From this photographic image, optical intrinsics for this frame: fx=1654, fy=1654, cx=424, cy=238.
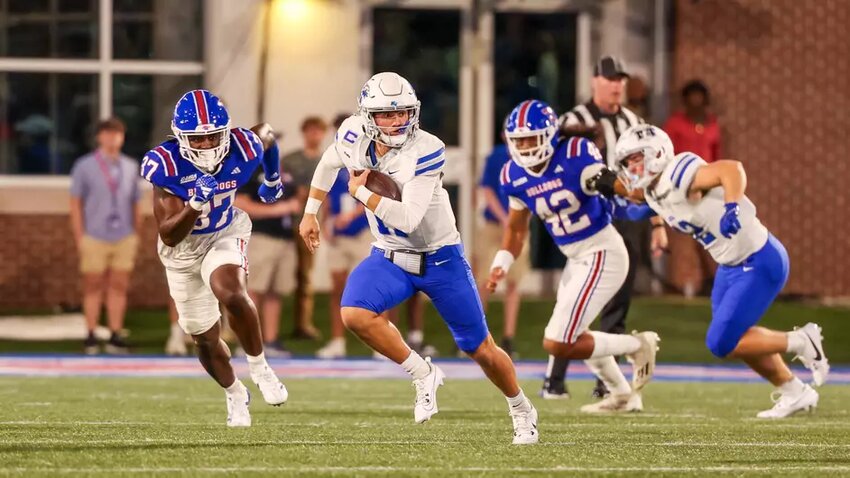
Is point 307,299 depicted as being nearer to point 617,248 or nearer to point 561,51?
point 561,51

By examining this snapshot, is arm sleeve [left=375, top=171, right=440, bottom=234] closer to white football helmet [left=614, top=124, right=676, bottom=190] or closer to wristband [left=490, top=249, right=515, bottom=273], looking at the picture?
wristband [left=490, top=249, right=515, bottom=273]

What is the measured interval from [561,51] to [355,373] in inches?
201

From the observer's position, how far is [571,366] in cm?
1185

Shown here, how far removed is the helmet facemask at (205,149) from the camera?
7.14 meters

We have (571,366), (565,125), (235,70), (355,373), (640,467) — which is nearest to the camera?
(640,467)

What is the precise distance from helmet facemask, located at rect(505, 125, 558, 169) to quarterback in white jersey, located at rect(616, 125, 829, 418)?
379 millimetres

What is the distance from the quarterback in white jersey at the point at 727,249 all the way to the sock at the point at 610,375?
600mm

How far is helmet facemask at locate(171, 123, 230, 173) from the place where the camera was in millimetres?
7141

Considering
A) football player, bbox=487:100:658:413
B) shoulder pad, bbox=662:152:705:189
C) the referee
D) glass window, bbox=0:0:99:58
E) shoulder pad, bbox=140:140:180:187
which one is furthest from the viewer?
glass window, bbox=0:0:99:58

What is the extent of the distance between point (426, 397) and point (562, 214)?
193cm

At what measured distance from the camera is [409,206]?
6469 millimetres

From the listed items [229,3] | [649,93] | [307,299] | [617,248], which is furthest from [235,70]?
[617,248]

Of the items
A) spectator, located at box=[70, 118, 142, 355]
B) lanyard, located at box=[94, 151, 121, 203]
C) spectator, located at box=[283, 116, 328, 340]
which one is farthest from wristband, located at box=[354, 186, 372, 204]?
lanyard, located at box=[94, 151, 121, 203]

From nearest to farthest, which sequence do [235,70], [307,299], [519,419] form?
[519,419], [307,299], [235,70]
